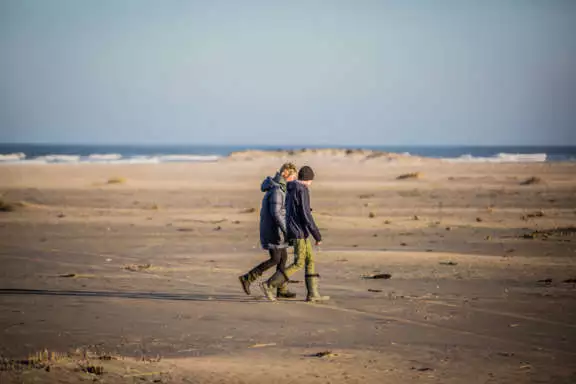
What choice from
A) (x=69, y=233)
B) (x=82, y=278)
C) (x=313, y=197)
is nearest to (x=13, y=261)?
(x=82, y=278)

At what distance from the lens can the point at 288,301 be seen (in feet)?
42.7

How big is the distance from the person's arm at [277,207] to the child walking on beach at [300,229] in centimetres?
9

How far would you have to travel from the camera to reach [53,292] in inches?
539

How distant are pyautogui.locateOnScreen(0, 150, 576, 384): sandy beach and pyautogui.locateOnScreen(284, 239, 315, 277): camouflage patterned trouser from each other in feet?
1.54

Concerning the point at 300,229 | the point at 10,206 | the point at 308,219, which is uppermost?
the point at 308,219

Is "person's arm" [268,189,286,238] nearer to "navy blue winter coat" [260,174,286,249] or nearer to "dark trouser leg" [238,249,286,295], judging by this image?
"navy blue winter coat" [260,174,286,249]

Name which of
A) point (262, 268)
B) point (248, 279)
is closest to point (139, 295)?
point (248, 279)

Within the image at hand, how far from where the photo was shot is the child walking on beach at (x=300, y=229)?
12.7 metres

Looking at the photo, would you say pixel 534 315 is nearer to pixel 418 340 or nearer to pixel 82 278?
pixel 418 340

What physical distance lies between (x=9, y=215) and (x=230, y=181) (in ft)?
72.7

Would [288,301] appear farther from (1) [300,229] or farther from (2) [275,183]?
(2) [275,183]

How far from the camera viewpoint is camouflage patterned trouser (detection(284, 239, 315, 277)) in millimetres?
12789

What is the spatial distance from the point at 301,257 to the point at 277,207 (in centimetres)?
75

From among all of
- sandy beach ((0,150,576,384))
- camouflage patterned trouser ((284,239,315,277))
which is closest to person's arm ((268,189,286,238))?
camouflage patterned trouser ((284,239,315,277))
